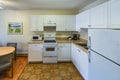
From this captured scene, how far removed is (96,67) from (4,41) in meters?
5.59

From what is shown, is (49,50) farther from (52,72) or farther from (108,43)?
(108,43)

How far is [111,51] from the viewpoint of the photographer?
1756 millimetres

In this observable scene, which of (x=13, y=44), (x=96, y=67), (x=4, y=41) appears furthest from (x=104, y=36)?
(x=4, y=41)

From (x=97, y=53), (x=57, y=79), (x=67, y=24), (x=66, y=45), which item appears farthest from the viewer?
(x=67, y=24)

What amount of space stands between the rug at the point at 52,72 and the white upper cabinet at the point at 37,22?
1542 millimetres

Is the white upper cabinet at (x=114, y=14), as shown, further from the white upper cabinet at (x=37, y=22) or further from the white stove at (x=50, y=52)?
the white upper cabinet at (x=37, y=22)

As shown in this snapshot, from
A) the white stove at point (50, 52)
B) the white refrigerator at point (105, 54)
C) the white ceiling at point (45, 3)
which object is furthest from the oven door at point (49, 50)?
the white refrigerator at point (105, 54)

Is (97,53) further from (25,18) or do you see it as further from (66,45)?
(25,18)

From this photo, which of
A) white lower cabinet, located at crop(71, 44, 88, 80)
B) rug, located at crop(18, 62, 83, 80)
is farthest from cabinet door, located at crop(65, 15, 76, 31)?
white lower cabinet, located at crop(71, 44, 88, 80)

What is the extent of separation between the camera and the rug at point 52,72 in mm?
4160

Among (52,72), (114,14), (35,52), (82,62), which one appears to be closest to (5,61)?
(52,72)

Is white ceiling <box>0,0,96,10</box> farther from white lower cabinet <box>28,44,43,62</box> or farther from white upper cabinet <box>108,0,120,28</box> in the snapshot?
white upper cabinet <box>108,0,120,28</box>

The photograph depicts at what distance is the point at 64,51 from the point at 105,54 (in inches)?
154

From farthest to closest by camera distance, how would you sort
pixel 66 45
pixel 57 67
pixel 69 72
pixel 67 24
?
1. pixel 67 24
2. pixel 66 45
3. pixel 57 67
4. pixel 69 72
